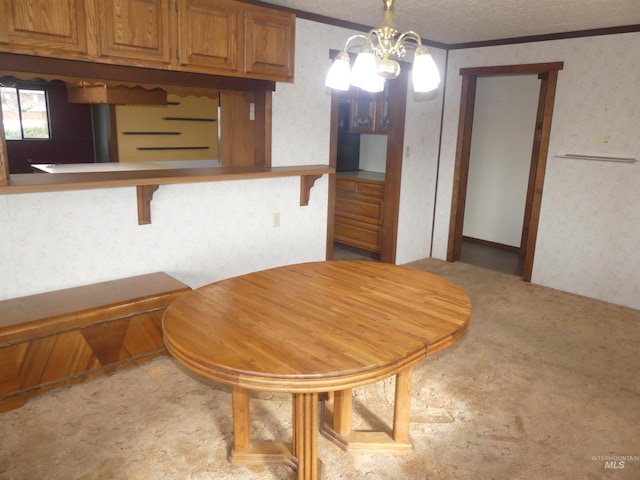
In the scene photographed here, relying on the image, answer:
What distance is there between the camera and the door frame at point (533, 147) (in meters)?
4.24

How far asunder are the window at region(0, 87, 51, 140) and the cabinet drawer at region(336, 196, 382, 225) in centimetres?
426

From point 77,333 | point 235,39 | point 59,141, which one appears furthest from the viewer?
point 59,141

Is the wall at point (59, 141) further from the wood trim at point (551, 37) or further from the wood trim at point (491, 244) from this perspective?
the wood trim at point (491, 244)

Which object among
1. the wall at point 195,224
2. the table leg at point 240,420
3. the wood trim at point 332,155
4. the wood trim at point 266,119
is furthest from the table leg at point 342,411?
the wood trim at point 332,155

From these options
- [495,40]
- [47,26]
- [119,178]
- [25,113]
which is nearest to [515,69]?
[495,40]

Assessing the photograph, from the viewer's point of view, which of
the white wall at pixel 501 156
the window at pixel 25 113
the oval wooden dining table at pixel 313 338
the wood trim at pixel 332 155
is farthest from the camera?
the window at pixel 25 113

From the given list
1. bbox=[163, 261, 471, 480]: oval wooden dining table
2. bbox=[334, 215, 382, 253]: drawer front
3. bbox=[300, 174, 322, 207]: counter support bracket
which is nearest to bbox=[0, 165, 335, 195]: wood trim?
bbox=[300, 174, 322, 207]: counter support bracket

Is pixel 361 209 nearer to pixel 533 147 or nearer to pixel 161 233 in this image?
pixel 533 147

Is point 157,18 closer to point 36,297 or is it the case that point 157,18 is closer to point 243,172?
point 243,172

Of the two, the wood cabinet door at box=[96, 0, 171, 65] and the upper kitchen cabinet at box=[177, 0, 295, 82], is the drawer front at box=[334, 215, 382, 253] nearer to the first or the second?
the upper kitchen cabinet at box=[177, 0, 295, 82]

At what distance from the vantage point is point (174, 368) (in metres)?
2.80

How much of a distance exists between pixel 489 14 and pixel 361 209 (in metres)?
2.25

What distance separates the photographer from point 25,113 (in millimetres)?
6355

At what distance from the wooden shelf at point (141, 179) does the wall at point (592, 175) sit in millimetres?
2128
